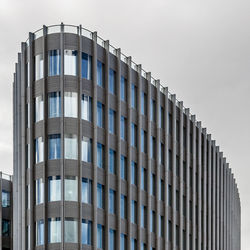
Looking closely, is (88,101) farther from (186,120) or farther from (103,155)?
(186,120)

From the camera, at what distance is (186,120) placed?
308ft

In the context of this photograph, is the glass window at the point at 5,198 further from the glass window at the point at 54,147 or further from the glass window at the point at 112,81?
the glass window at the point at 112,81

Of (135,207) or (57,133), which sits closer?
(57,133)

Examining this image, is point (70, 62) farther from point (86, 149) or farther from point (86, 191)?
point (86, 191)

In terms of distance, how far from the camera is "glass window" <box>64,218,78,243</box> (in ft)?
218

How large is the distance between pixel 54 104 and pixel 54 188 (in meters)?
8.30

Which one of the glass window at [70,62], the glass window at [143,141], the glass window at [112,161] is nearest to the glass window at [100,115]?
the glass window at [112,161]


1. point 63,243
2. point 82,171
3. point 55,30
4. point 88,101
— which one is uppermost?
point 55,30

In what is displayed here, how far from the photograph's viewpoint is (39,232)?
6731 cm

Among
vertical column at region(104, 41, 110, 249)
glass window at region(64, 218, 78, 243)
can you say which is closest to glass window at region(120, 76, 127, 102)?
vertical column at region(104, 41, 110, 249)

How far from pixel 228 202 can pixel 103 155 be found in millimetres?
50267

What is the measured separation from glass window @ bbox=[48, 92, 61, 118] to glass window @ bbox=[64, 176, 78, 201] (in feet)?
21.0

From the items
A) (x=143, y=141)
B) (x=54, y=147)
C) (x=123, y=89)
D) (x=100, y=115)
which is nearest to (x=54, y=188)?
(x=54, y=147)

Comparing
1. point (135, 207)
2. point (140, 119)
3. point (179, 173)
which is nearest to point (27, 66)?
point (140, 119)
